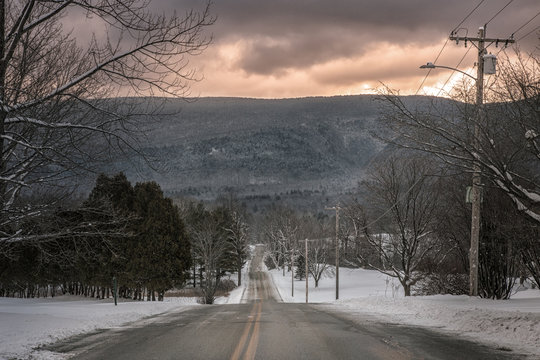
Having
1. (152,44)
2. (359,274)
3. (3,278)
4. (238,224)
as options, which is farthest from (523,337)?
(238,224)

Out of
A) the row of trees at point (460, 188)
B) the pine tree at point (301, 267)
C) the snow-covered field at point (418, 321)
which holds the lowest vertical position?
the pine tree at point (301, 267)

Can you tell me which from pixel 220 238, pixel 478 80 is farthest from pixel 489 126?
pixel 220 238

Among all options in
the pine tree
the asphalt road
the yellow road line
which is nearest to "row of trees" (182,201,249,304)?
the pine tree

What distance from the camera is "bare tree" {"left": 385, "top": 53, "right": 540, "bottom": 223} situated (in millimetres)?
11961

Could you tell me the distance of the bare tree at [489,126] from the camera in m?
12.0

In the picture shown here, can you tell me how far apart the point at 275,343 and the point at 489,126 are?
7.97 meters

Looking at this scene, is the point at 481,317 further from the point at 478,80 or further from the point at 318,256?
the point at 318,256

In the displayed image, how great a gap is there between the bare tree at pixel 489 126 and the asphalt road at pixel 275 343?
417cm

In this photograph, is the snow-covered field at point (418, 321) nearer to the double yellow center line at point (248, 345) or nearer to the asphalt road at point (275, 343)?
the asphalt road at point (275, 343)

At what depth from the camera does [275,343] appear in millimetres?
10117

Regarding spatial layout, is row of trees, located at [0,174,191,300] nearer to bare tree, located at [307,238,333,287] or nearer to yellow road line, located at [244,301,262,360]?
yellow road line, located at [244,301,262,360]

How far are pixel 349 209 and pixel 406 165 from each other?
21.2 ft

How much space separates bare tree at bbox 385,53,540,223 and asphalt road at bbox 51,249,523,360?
4171mm

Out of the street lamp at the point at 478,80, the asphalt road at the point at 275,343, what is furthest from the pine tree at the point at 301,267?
the asphalt road at the point at 275,343
